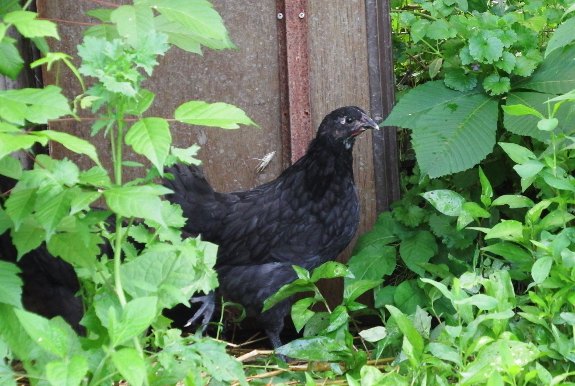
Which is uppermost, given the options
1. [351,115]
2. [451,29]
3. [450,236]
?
[451,29]

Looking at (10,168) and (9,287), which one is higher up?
(10,168)

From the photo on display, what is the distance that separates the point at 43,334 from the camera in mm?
1146

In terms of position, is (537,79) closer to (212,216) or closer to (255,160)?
(255,160)

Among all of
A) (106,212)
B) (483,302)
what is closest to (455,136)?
(483,302)

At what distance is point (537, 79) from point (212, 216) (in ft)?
4.74

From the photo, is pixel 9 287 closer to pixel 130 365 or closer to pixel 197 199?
pixel 130 365

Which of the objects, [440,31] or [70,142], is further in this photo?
[440,31]

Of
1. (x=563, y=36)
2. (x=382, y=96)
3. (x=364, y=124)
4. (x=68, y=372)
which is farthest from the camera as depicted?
(x=382, y=96)

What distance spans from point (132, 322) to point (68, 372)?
129 mm

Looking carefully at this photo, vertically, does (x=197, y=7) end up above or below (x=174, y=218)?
above

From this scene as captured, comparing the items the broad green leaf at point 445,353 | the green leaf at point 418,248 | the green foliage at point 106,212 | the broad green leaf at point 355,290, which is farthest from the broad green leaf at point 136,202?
the green leaf at point 418,248

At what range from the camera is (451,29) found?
2.75 meters

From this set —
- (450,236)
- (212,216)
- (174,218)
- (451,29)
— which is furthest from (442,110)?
(174,218)

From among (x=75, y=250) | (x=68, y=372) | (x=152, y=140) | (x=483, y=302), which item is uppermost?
(x=152, y=140)
